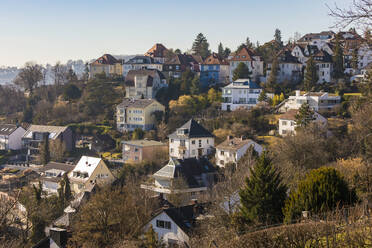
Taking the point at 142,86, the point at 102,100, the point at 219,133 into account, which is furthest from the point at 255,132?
the point at 102,100

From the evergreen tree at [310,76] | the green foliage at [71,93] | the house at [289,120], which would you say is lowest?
the house at [289,120]

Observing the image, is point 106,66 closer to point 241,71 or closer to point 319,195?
point 241,71

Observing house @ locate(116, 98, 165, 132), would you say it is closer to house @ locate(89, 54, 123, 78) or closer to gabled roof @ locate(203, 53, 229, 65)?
gabled roof @ locate(203, 53, 229, 65)

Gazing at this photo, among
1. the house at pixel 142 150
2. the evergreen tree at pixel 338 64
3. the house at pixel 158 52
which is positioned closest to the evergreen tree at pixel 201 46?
the house at pixel 158 52

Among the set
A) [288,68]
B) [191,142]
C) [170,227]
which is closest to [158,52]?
[288,68]

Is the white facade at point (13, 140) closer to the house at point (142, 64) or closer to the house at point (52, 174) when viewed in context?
the house at point (52, 174)


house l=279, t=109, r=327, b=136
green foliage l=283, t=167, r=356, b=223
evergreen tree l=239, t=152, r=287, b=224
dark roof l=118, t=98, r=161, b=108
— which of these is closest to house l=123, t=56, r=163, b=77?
dark roof l=118, t=98, r=161, b=108

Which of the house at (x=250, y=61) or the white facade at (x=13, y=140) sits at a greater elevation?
the house at (x=250, y=61)

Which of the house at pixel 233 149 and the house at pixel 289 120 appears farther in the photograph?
the house at pixel 289 120
